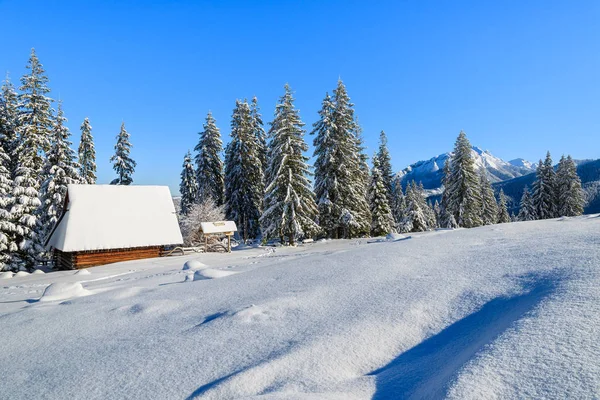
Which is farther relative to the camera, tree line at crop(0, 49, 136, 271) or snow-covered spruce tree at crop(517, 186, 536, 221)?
snow-covered spruce tree at crop(517, 186, 536, 221)

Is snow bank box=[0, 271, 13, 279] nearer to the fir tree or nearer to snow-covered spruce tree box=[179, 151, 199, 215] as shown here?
the fir tree

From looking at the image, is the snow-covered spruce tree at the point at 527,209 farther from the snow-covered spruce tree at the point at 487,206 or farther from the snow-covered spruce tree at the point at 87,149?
the snow-covered spruce tree at the point at 87,149

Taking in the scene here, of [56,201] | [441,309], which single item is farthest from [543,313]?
[56,201]

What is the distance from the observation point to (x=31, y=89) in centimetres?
2762

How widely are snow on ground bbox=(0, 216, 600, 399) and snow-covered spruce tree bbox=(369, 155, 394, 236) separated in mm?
25389

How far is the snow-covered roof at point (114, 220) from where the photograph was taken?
2111 centimetres

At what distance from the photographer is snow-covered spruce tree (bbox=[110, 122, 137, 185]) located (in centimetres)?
3759

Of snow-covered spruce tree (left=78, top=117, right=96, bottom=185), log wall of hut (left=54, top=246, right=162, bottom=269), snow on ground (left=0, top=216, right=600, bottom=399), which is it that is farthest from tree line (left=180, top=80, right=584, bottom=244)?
snow on ground (left=0, top=216, right=600, bottom=399)

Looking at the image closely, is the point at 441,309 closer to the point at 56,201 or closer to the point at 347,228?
the point at 347,228

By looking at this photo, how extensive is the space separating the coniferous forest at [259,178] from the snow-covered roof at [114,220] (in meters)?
3.19

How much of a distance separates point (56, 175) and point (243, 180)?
16372 millimetres

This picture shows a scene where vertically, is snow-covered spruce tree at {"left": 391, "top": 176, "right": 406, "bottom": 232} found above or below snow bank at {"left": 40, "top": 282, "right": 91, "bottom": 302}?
above

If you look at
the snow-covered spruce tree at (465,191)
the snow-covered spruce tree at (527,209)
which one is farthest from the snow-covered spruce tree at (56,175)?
the snow-covered spruce tree at (527,209)

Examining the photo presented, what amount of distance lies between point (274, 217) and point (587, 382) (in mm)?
24276
